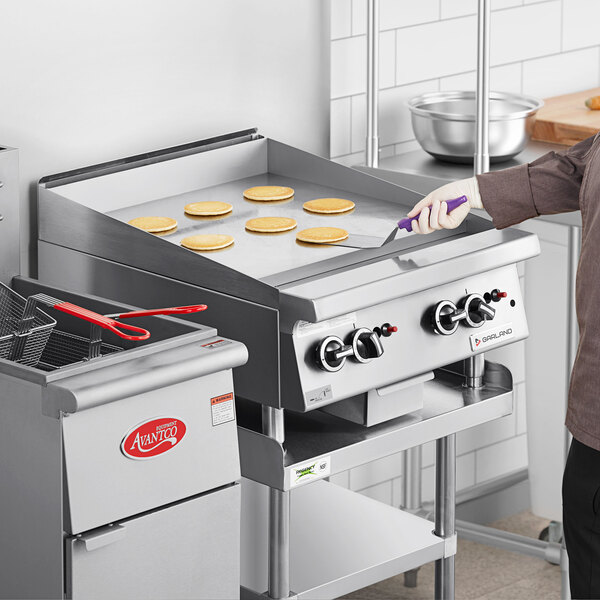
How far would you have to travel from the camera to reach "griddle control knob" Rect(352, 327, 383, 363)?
2615 mm

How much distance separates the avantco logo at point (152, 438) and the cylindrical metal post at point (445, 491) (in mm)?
1011

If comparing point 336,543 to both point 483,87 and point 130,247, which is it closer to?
point 130,247

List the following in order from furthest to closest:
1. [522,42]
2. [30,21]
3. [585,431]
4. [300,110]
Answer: [522,42] → [300,110] → [30,21] → [585,431]

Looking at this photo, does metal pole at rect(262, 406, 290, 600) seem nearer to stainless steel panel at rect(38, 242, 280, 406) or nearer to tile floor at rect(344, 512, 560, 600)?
stainless steel panel at rect(38, 242, 280, 406)

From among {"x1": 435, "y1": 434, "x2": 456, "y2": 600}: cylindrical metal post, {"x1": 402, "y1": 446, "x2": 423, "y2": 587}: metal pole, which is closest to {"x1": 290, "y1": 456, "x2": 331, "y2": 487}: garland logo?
{"x1": 435, "y1": 434, "x2": 456, "y2": 600}: cylindrical metal post

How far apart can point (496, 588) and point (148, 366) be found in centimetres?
188

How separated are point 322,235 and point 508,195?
0.41m

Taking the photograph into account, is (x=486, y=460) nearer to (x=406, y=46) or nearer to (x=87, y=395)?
(x=406, y=46)

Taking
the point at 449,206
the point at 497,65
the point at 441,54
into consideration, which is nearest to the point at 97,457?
the point at 449,206

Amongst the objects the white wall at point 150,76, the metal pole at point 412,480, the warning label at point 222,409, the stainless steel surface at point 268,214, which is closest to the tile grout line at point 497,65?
the white wall at point 150,76

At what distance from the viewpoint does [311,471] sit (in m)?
2.67

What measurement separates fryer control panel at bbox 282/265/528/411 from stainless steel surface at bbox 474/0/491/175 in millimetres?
496

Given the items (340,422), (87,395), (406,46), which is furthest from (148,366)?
(406,46)

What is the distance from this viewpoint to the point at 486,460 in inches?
173
